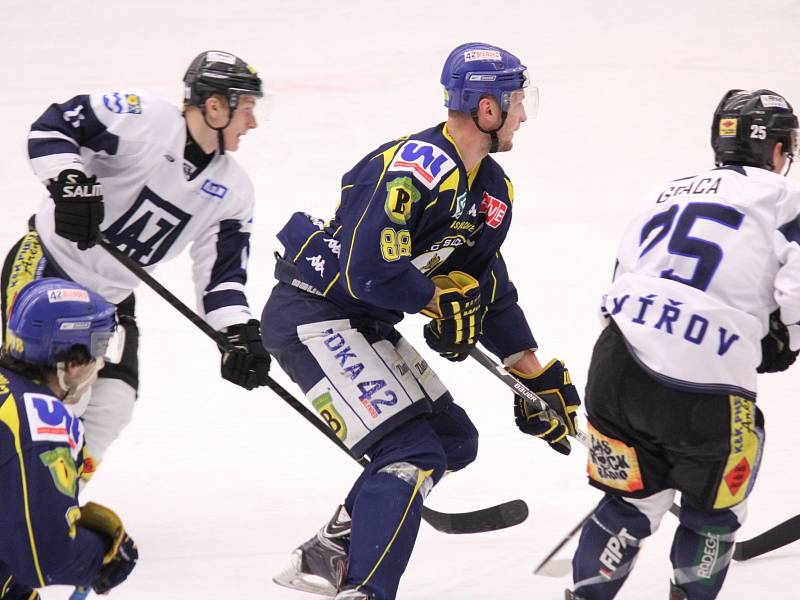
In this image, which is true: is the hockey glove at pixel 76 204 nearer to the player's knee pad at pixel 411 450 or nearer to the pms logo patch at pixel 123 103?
the pms logo patch at pixel 123 103

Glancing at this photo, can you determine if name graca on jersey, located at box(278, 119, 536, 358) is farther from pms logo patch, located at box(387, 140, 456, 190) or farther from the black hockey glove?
the black hockey glove

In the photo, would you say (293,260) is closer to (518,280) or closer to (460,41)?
(518,280)

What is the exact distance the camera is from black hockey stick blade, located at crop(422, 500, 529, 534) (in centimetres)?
349

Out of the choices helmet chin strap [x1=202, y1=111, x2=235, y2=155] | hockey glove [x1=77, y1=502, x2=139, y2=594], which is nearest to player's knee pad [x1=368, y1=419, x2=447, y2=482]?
hockey glove [x1=77, y1=502, x2=139, y2=594]

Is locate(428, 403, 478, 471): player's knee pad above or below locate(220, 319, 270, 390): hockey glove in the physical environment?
below

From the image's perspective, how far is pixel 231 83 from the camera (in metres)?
3.39

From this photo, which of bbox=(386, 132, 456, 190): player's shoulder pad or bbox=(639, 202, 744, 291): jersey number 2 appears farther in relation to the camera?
bbox=(386, 132, 456, 190): player's shoulder pad

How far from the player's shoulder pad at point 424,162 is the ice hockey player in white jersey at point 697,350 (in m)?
0.47

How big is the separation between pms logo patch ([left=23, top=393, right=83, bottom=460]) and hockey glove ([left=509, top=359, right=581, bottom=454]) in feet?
4.80

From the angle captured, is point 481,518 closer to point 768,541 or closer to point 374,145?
point 768,541

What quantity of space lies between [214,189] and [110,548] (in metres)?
1.46

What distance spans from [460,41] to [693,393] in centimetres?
682

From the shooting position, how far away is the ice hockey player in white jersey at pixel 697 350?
2.55m

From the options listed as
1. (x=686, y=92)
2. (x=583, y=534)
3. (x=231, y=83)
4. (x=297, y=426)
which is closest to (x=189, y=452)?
(x=297, y=426)
